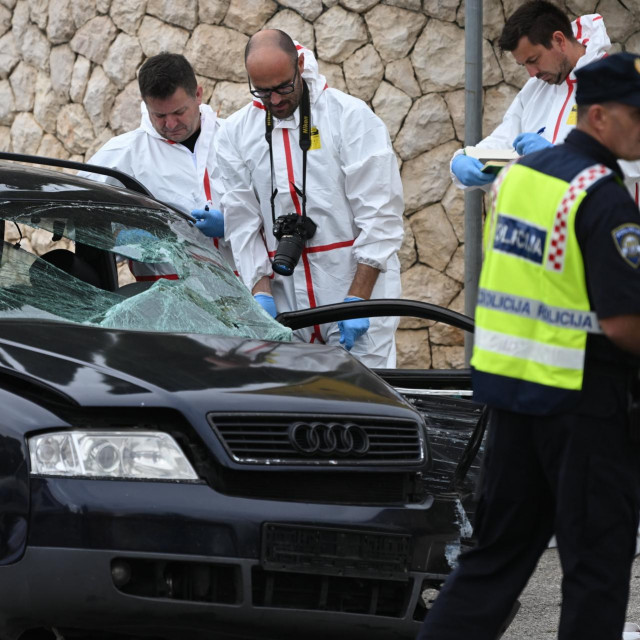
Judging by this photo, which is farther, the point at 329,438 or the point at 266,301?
the point at 266,301

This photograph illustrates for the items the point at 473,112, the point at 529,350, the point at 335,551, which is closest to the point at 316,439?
the point at 335,551

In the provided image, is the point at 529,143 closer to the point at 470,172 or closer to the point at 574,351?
the point at 470,172

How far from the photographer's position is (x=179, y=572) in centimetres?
317

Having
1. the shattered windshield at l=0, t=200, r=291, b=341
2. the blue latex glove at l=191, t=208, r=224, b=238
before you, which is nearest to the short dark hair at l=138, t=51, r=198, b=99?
the blue latex glove at l=191, t=208, r=224, b=238

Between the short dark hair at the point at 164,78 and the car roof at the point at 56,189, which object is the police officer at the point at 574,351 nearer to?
the car roof at the point at 56,189

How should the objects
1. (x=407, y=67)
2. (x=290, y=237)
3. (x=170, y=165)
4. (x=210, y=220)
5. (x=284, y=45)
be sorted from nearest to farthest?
(x=284, y=45) → (x=290, y=237) → (x=210, y=220) → (x=170, y=165) → (x=407, y=67)

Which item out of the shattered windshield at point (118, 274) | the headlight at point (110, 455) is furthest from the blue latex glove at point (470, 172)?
the headlight at point (110, 455)

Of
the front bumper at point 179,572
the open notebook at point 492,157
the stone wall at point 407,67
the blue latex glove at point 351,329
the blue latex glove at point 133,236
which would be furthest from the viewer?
the stone wall at point 407,67

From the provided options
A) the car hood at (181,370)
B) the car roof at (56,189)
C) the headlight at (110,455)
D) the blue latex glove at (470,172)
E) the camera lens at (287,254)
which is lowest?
the headlight at (110,455)

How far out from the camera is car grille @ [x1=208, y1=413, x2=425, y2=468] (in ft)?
10.7

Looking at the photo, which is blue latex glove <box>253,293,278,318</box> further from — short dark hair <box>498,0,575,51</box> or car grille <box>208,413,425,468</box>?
car grille <box>208,413,425,468</box>

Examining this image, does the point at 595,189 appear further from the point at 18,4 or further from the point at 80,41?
the point at 18,4

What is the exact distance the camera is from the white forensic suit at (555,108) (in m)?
5.61

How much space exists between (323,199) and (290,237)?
9.6 inches
